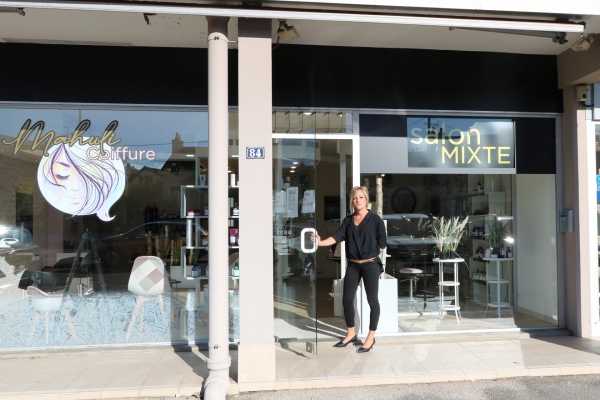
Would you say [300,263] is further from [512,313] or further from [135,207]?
[512,313]

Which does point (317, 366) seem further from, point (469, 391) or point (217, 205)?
point (217, 205)

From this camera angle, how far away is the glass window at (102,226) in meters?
5.68

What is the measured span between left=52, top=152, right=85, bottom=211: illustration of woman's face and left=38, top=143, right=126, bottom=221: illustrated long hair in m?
0.02

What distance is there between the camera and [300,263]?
5301mm

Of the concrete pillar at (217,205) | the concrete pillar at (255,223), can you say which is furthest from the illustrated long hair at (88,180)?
the concrete pillar at (255,223)

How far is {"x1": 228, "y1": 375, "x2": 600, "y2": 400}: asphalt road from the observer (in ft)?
14.2

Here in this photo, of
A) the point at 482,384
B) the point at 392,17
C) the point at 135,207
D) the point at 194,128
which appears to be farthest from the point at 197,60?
the point at 482,384

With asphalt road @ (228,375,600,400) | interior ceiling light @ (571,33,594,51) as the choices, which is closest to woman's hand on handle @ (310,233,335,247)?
asphalt road @ (228,375,600,400)

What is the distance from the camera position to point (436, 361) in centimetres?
515

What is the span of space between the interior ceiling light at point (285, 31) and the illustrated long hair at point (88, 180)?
2.28 metres

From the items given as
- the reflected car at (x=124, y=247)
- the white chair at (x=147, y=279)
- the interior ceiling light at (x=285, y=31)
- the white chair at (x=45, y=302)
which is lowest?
the white chair at (x=45, y=302)

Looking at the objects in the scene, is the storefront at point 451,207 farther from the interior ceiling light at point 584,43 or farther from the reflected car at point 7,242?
the reflected car at point 7,242

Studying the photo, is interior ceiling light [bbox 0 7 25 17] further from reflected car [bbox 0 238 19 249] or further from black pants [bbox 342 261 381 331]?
black pants [bbox 342 261 381 331]

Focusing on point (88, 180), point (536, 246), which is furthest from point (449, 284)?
point (88, 180)
